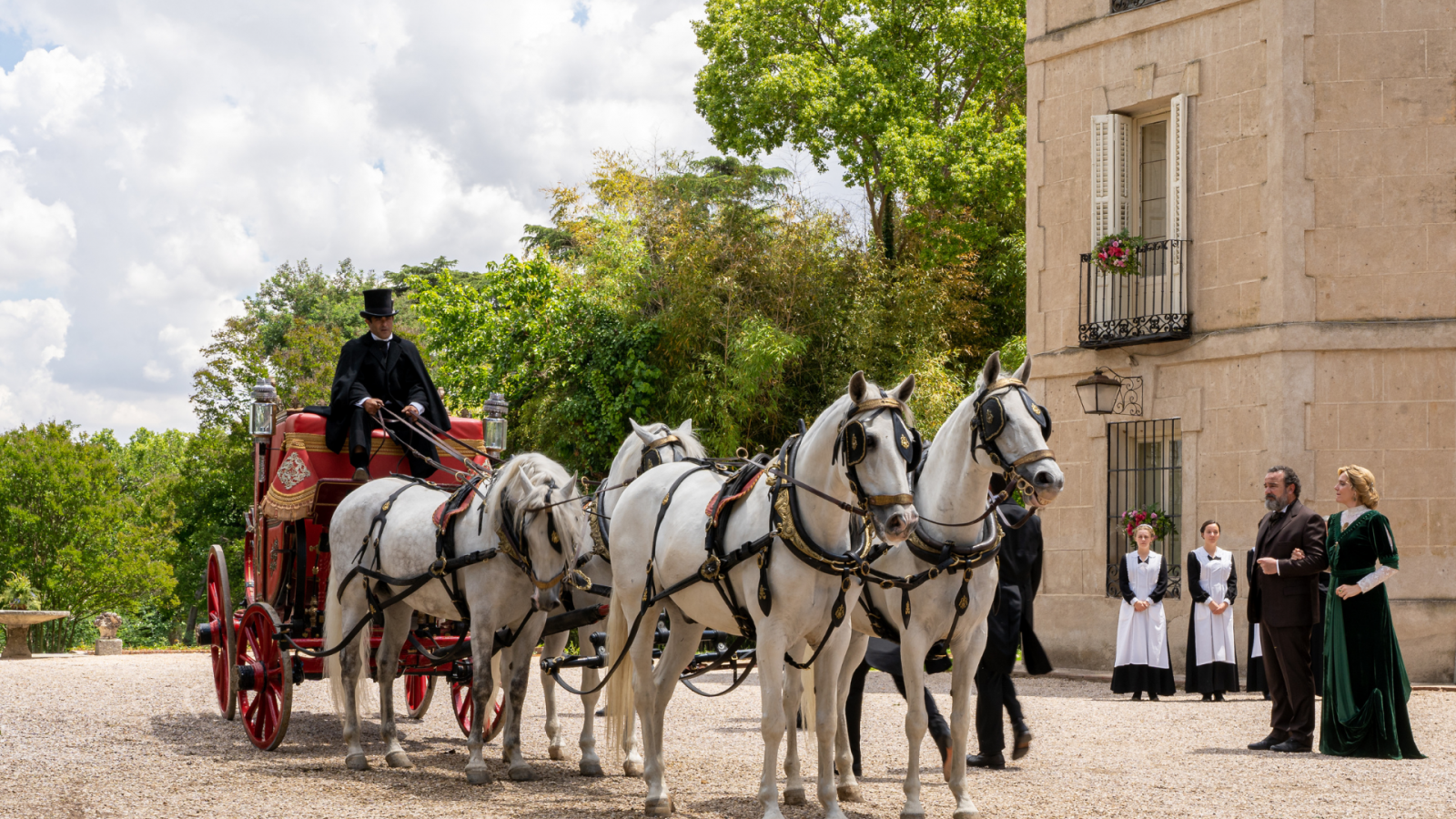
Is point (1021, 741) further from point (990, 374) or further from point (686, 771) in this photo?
point (990, 374)

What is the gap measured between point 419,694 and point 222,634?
159 cm

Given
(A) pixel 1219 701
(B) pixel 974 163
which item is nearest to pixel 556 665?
(A) pixel 1219 701

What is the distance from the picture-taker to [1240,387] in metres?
14.1

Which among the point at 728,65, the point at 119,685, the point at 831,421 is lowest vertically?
the point at 119,685

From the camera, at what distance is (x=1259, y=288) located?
13.9m

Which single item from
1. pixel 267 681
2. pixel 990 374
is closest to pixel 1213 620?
pixel 990 374

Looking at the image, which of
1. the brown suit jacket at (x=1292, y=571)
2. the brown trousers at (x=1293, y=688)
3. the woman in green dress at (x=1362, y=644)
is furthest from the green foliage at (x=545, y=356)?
the woman in green dress at (x=1362, y=644)

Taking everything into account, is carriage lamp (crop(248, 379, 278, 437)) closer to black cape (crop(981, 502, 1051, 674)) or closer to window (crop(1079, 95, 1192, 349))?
black cape (crop(981, 502, 1051, 674))

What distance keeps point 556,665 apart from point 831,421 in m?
2.94

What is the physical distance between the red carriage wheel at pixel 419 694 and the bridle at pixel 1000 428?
222 inches

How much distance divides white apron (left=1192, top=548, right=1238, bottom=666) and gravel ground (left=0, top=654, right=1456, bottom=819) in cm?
95

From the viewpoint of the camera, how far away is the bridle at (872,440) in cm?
555

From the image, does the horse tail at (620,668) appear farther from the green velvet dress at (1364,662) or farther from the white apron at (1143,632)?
the white apron at (1143,632)

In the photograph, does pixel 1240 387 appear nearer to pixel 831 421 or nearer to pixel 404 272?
pixel 831 421
